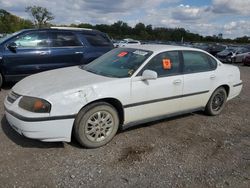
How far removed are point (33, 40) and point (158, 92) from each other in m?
4.38

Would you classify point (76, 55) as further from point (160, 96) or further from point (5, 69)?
point (160, 96)

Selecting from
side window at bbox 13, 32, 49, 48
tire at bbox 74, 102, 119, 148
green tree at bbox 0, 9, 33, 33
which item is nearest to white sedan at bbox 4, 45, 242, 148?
tire at bbox 74, 102, 119, 148

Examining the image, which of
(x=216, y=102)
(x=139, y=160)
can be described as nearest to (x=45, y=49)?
(x=216, y=102)

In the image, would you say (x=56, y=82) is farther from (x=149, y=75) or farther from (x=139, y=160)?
(x=139, y=160)

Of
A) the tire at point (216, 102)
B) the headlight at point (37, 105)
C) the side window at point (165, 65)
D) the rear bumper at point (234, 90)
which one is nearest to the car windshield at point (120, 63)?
the side window at point (165, 65)

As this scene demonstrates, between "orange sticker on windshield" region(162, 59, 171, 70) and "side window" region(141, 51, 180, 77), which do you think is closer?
"side window" region(141, 51, 180, 77)

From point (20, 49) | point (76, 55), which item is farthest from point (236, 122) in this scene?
point (20, 49)

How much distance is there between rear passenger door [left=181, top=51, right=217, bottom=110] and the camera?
485cm

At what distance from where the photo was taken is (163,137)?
4426 millimetres

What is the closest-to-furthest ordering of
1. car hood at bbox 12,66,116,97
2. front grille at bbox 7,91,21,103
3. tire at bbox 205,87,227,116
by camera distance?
car hood at bbox 12,66,116,97 → front grille at bbox 7,91,21,103 → tire at bbox 205,87,227,116

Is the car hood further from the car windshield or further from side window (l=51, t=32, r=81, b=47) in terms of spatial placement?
side window (l=51, t=32, r=81, b=47)

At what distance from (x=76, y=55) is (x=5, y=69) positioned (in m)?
1.92

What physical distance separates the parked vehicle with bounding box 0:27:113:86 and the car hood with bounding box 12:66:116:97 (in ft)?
9.27

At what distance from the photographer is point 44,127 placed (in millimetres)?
3453
